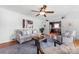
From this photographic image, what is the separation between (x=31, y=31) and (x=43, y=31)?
21cm

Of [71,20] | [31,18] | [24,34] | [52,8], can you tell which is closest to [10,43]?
[24,34]

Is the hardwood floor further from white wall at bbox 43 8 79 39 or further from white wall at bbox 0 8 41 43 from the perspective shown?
white wall at bbox 43 8 79 39

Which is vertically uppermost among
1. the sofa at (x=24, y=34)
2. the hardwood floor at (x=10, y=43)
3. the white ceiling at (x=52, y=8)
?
the white ceiling at (x=52, y=8)

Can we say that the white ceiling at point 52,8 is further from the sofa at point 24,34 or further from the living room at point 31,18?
the sofa at point 24,34

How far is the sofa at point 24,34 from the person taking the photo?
155cm

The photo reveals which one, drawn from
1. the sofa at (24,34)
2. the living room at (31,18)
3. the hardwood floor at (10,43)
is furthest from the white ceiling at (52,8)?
the hardwood floor at (10,43)

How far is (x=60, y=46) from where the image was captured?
1558 mm

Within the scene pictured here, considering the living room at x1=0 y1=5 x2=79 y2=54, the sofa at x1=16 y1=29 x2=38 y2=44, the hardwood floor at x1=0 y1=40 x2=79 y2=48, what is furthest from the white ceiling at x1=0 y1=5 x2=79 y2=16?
the hardwood floor at x1=0 y1=40 x2=79 y2=48

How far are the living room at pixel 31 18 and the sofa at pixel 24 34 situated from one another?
59 mm

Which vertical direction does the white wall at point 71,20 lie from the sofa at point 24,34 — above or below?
above

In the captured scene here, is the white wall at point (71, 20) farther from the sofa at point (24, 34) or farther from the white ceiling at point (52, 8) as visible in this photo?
the sofa at point (24, 34)
